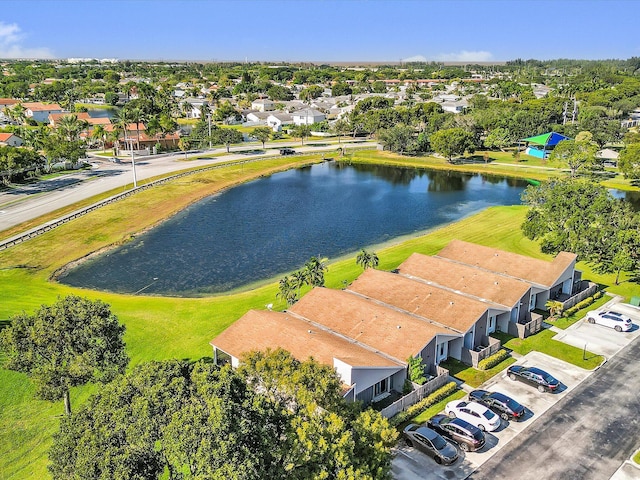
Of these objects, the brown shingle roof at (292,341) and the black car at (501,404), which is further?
the brown shingle roof at (292,341)

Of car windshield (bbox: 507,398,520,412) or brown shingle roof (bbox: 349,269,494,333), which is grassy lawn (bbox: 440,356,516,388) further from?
car windshield (bbox: 507,398,520,412)

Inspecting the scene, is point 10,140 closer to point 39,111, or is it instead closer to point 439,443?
point 39,111

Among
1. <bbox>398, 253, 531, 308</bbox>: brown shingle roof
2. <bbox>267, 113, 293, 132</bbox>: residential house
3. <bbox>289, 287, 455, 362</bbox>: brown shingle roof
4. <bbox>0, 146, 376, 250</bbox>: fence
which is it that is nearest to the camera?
<bbox>289, 287, 455, 362</bbox>: brown shingle roof

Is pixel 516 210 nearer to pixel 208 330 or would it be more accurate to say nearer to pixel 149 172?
pixel 208 330

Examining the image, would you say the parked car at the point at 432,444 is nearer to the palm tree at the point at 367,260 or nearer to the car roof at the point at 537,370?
the car roof at the point at 537,370

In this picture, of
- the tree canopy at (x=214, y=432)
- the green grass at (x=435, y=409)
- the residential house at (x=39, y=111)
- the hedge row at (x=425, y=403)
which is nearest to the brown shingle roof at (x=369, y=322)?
the hedge row at (x=425, y=403)

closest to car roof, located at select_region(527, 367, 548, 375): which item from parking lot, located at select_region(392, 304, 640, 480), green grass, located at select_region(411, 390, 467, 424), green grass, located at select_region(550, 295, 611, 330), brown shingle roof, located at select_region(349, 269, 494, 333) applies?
parking lot, located at select_region(392, 304, 640, 480)
